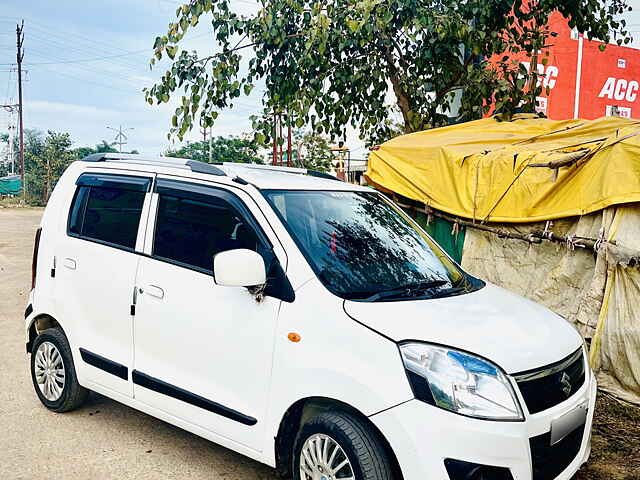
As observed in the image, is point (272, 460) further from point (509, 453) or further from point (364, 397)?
point (509, 453)

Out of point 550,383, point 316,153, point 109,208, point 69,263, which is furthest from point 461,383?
point 316,153

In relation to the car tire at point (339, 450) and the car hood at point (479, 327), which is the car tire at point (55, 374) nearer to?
the car tire at point (339, 450)

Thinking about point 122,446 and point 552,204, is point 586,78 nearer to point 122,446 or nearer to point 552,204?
point 552,204

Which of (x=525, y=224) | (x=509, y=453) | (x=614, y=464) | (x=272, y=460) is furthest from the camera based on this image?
(x=525, y=224)

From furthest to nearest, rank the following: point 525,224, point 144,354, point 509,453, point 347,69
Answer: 1. point 347,69
2. point 525,224
3. point 144,354
4. point 509,453

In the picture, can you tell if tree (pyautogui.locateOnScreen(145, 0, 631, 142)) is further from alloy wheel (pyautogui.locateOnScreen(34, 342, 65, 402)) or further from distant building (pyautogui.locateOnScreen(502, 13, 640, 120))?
distant building (pyautogui.locateOnScreen(502, 13, 640, 120))

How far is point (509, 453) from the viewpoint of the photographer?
2.60m

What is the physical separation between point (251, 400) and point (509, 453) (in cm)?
133

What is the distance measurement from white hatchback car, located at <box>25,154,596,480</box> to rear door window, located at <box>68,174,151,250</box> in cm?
1

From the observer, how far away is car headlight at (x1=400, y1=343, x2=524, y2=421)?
2.63 m

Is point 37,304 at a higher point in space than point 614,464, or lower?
higher

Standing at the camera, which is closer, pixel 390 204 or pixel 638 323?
pixel 390 204

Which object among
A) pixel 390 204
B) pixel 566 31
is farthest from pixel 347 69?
pixel 566 31

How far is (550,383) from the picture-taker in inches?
113
